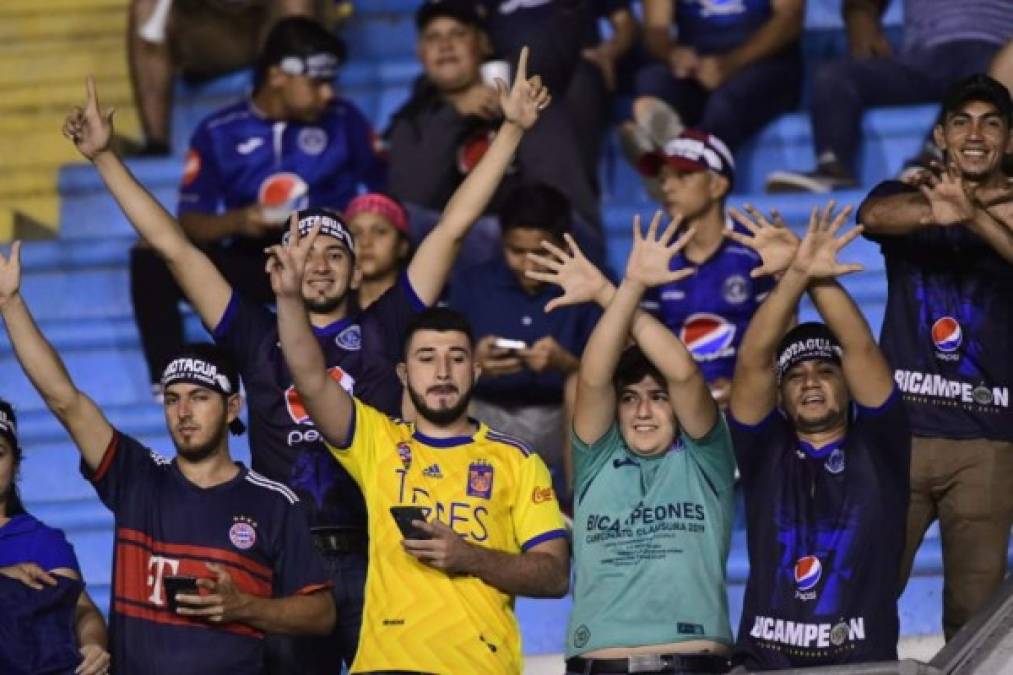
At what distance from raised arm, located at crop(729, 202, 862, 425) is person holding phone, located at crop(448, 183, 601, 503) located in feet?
4.36

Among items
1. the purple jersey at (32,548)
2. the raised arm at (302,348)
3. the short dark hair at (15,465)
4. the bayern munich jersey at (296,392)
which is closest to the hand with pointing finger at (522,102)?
the bayern munich jersey at (296,392)

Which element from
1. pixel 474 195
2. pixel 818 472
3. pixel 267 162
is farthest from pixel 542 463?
pixel 267 162

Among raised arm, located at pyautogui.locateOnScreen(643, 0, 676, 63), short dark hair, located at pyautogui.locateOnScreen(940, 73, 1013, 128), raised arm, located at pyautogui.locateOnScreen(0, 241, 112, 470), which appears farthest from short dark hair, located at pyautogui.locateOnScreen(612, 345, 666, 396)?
raised arm, located at pyautogui.locateOnScreen(643, 0, 676, 63)

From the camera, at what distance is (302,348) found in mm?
5883

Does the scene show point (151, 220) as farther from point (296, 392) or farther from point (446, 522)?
point (446, 522)

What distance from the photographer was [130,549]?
240 inches

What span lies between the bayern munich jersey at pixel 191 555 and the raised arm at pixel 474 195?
756 mm

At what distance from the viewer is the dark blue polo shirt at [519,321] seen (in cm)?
755

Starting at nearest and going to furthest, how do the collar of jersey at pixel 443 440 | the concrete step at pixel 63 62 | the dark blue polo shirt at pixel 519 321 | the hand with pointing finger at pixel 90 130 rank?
the collar of jersey at pixel 443 440 → the hand with pointing finger at pixel 90 130 → the dark blue polo shirt at pixel 519 321 → the concrete step at pixel 63 62

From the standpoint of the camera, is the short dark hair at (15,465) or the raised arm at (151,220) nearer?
the short dark hair at (15,465)

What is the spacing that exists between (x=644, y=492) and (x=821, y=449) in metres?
0.45

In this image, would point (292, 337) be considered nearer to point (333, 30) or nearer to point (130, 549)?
point (130, 549)

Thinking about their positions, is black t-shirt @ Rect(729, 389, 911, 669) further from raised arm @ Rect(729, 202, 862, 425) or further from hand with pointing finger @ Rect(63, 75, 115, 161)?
hand with pointing finger @ Rect(63, 75, 115, 161)

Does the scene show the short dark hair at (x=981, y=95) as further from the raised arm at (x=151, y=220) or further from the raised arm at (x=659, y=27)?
the raised arm at (x=659, y=27)
